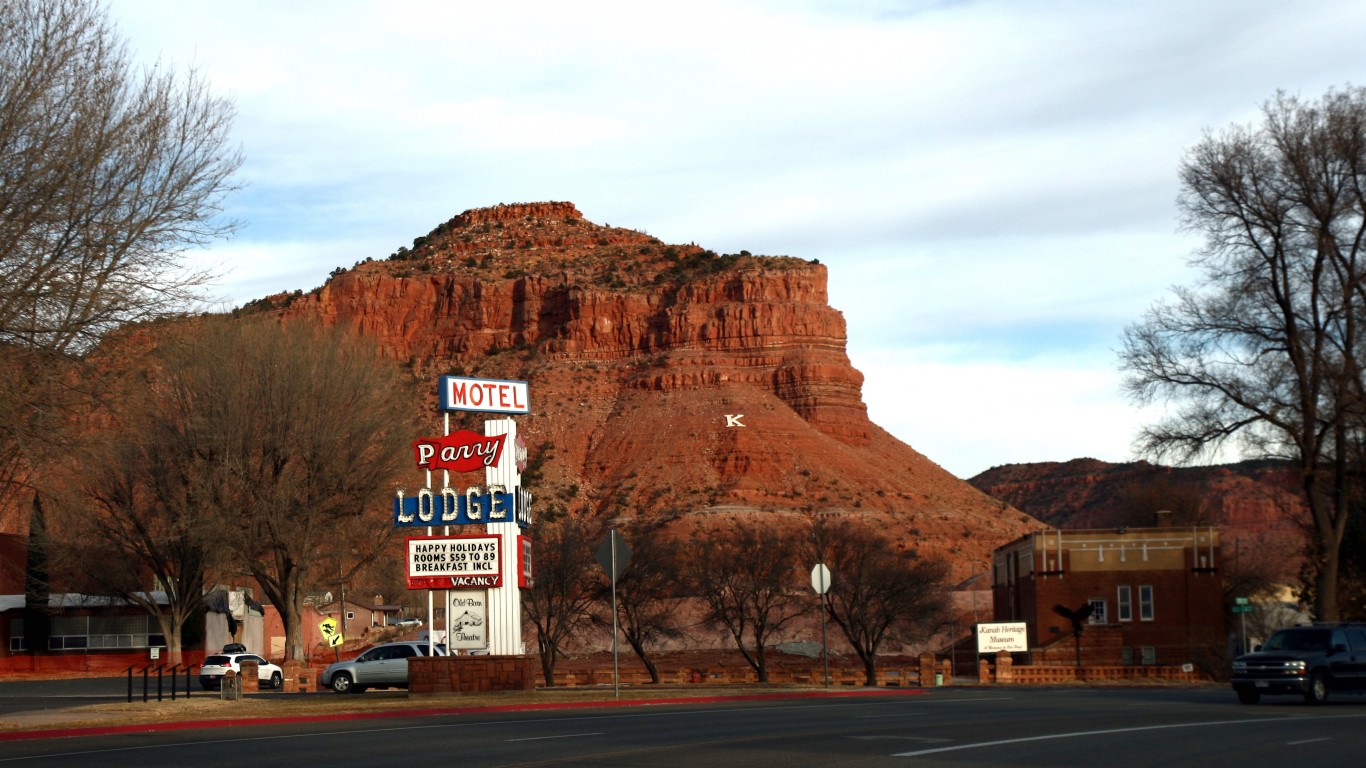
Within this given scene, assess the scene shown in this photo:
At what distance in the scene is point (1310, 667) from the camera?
25.2 m

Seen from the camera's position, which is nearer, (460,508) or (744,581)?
(460,508)

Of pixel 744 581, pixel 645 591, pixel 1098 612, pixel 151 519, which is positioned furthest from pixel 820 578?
pixel 1098 612

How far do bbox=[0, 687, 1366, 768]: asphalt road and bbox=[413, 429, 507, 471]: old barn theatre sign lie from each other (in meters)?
7.24

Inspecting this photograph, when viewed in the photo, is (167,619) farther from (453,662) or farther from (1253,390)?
(1253,390)

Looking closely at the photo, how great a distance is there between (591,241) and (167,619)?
314ft

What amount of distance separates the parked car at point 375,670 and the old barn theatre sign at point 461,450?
9287 mm

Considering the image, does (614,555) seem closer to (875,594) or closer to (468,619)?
(468,619)

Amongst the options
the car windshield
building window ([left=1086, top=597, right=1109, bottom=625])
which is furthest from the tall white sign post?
building window ([left=1086, top=597, right=1109, bottom=625])

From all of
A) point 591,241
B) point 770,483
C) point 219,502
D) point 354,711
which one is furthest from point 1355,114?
point 591,241

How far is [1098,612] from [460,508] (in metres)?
35.7

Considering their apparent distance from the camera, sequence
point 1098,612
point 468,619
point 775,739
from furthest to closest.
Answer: point 1098,612 < point 468,619 < point 775,739

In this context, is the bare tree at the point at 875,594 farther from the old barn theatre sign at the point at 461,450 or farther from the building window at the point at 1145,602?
the old barn theatre sign at the point at 461,450

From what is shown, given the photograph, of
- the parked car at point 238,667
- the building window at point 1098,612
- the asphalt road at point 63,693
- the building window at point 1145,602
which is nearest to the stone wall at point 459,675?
the asphalt road at point 63,693

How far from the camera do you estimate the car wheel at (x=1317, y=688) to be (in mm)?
25094
